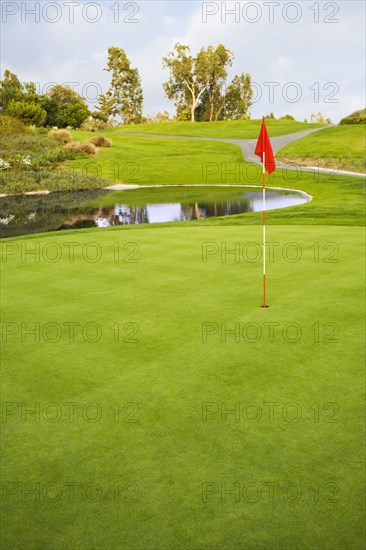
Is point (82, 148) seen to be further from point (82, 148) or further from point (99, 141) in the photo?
point (99, 141)

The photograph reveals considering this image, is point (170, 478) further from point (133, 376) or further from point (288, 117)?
point (288, 117)

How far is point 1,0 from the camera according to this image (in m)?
17.1

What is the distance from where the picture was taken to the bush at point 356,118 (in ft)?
160

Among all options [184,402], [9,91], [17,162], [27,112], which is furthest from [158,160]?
[184,402]

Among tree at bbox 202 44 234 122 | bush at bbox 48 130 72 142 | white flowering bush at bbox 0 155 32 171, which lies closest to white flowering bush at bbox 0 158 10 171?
white flowering bush at bbox 0 155 32 171

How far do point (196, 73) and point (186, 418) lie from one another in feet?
236

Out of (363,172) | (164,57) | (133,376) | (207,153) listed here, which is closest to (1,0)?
(133,376)

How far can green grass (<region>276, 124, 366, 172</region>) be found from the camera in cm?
3273

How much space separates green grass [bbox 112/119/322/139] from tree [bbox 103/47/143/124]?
16.6 m

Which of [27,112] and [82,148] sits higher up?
[27,112]

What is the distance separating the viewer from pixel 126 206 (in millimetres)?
22984

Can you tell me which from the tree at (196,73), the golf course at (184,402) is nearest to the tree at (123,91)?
the tree at (196,73)

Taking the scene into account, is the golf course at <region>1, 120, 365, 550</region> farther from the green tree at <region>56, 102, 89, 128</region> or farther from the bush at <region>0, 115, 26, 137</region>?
the green tree at <region>56, 102, 89, 128</region>

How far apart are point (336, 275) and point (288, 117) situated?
70288mm
